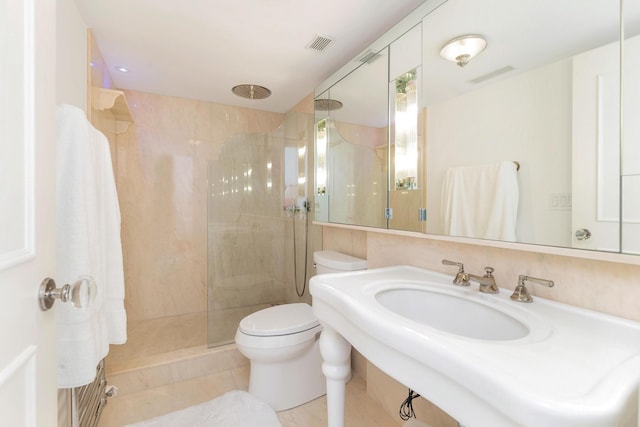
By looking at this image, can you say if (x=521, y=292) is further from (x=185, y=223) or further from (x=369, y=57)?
(x=185, y=223)

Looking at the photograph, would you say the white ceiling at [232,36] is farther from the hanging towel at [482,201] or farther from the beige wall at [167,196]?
the hanging towel at [482,201]

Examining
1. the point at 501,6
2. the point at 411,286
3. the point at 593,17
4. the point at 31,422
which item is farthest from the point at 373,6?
the point at 31,422

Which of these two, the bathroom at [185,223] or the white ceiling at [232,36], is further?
the bathroom at [185,223]

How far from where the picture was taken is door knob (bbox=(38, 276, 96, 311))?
2.08 feet

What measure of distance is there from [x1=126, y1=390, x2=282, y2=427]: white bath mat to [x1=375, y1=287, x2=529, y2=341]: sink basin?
1028 mm

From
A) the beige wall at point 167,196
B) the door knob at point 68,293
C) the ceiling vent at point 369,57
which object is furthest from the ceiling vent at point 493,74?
the beige wall at point 167,196

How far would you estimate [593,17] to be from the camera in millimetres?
775

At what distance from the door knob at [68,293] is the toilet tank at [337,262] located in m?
1.31

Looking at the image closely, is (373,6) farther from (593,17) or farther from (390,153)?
(593,17)

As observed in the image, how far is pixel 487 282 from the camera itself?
3.39ft

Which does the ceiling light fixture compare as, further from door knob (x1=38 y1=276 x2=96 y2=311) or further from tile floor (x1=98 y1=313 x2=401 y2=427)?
tile floor (x1=98 y1=313 x2=401 y2=427)

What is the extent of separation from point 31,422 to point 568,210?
4.60ft

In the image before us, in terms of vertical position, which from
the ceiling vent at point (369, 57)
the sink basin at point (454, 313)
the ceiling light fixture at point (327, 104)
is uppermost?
the ceiling vent at point (369, 57)

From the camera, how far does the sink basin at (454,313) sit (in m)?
0.91
